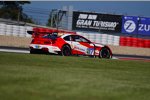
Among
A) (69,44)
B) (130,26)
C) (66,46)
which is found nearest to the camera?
(66,46)

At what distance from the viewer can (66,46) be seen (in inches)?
701

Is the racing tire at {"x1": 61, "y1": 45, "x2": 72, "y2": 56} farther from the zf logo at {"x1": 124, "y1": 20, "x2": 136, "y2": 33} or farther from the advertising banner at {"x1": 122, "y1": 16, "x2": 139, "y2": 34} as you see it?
the zf logo at {"x1": 124, "y1": 20, "x2": 136, "y2": 33}

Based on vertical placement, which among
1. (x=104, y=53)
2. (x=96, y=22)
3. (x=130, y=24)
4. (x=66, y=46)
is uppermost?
(x=96, y=22)

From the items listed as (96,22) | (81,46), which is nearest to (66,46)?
(81,46)

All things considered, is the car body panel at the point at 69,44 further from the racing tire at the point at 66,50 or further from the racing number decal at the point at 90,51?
the racing tire at the point at 66,50

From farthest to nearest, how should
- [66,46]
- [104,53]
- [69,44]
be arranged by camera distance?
[104,53] < [69,44] < [66,46]

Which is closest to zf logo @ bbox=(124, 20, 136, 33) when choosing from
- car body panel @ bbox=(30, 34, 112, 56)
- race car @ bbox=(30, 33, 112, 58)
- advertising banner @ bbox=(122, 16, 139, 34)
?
advertising banner @ bbox=(122, 16, 139, 34)

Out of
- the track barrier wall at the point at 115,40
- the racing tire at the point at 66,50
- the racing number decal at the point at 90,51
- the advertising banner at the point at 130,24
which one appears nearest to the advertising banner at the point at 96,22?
the advertising banner at the point at 130,24

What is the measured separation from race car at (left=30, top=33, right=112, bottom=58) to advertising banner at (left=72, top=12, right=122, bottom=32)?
79.4ft

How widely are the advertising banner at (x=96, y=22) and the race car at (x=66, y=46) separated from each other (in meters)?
24.2

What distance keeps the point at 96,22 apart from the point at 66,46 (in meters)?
27.6

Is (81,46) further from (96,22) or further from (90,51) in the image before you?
(96,22)

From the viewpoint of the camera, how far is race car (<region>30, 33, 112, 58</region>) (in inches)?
682

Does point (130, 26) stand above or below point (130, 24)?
below
